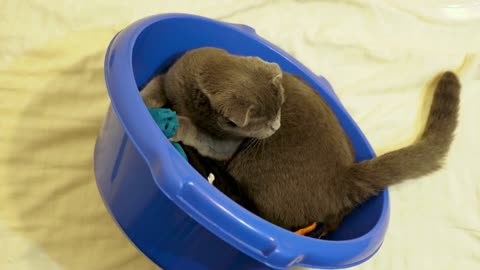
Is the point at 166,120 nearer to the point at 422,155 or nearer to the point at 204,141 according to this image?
the point at 204,141

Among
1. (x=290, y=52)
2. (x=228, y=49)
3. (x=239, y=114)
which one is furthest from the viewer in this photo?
(x=290, y=52)

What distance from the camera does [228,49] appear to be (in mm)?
1121

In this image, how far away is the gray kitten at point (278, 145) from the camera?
89 centimetres

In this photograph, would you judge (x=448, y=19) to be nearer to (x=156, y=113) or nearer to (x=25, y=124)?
(x=156, y=113)

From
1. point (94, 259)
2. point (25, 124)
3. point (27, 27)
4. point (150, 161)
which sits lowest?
point (94, 259)

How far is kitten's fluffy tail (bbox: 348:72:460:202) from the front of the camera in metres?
0.97

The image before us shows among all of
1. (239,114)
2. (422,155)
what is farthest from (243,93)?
(422,155)

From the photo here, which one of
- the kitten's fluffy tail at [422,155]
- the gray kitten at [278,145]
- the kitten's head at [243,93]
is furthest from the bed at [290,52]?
the kitten's head at [243,93]

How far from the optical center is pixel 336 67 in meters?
1.32

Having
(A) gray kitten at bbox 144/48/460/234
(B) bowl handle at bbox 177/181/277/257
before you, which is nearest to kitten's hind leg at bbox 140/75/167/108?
(A) gray kitten at bbox 144/48/460/234

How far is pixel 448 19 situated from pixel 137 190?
952 millimetres

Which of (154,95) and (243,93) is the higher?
(243,93)

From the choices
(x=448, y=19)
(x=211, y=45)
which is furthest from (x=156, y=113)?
(x=448, y=19)

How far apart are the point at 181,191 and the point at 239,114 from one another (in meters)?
0.19
